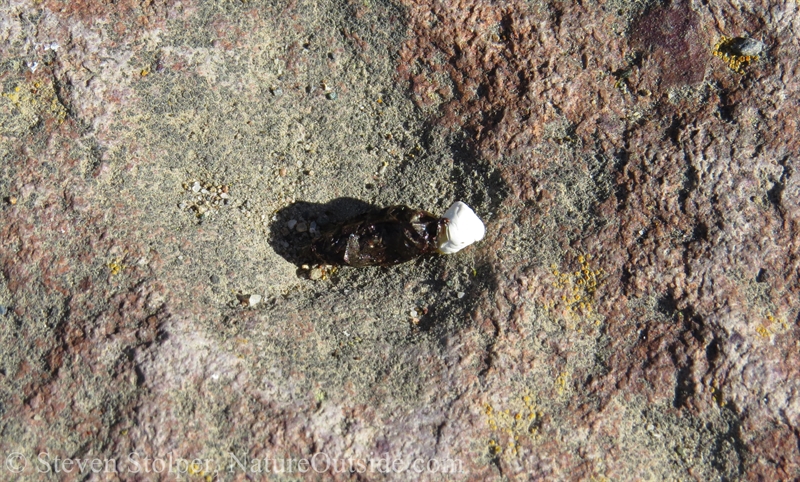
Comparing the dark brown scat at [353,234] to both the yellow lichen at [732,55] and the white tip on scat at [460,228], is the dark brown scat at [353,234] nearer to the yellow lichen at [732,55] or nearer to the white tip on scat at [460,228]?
the white tip on scat at [460,228]

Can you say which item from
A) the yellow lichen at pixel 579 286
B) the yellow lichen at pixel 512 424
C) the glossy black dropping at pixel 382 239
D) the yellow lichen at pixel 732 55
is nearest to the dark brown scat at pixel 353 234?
the glossy black dropping at pixel 382 239

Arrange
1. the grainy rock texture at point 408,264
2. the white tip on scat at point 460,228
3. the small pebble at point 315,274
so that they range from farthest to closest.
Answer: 1. the small pebble at point 315,274
2. the white tip on scat at point 460,228
3. the grainy rock texture at point 408,264

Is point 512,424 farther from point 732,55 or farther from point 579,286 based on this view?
point 732,55

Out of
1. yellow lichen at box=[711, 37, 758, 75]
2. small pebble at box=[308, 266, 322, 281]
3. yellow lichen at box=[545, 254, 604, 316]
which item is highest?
yellow lichen at box=[711, 37, 758, 75]

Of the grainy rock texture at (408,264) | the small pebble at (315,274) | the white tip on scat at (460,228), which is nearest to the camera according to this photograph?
the grainy rock texture at (408,264)

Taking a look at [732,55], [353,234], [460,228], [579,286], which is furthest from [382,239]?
[732,55]

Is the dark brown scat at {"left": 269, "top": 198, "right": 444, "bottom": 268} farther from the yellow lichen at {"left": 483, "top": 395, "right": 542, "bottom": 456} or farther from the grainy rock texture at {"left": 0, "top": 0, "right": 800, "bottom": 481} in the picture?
the yellow lichen at {"left": 483, "top": 395, "right": 542, "bottom": 456}

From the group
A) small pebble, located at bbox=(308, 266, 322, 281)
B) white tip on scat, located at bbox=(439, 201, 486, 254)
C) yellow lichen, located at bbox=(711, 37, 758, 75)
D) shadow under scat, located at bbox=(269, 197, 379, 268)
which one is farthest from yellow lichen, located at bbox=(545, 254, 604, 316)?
yellow lichen, located at bbox=(711, 37, 758, 75)

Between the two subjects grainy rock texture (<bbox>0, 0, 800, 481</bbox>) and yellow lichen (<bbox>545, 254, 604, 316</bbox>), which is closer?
grainy rock texture (<bbox>0, 0, 800, 481</bbox>)
